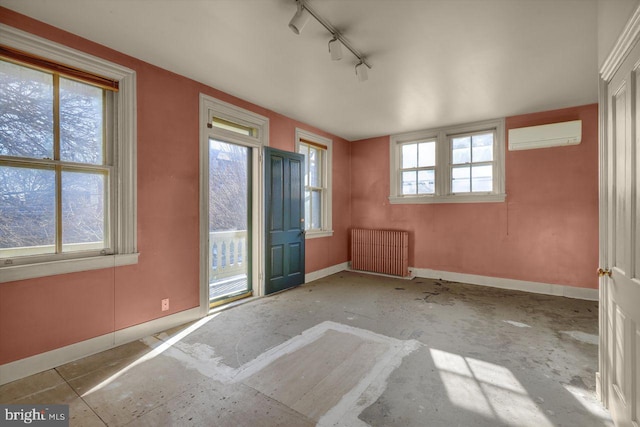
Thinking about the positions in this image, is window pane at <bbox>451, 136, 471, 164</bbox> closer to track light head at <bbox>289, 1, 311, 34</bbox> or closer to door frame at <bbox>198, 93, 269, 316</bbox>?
door frame at <bbox>198, 93, 269, 316</bbox>

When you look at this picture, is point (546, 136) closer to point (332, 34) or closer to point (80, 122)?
point (332, 34)

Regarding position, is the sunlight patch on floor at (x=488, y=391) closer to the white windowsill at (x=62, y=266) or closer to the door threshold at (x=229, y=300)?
the door threshold at (x=229, y=300)

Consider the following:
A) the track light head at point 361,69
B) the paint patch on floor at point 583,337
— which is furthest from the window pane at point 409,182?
the paint patch on floor at point 583,337

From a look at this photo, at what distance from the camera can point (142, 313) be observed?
9.40 feet

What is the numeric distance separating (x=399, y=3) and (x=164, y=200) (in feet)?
9.29

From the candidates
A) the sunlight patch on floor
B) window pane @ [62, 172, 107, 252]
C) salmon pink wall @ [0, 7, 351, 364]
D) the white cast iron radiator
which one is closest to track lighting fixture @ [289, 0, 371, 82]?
salmon pink wall @ [0, 7, 351, 364]

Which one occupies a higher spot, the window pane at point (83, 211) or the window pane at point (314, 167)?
the window pane at point (314, 167)

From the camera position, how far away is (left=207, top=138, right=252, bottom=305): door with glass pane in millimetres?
4754

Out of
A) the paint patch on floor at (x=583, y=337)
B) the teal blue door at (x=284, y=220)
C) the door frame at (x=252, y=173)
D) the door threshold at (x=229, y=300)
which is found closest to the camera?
the paint patch on floor at (x=583, y=337)

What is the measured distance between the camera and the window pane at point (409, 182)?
5504 millimetres

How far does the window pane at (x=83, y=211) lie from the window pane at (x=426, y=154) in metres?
4.91

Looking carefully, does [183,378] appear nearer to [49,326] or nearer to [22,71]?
[49,326]

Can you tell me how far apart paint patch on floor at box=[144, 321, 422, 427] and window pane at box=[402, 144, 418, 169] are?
3.62 meters

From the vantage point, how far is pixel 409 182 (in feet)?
18.3
